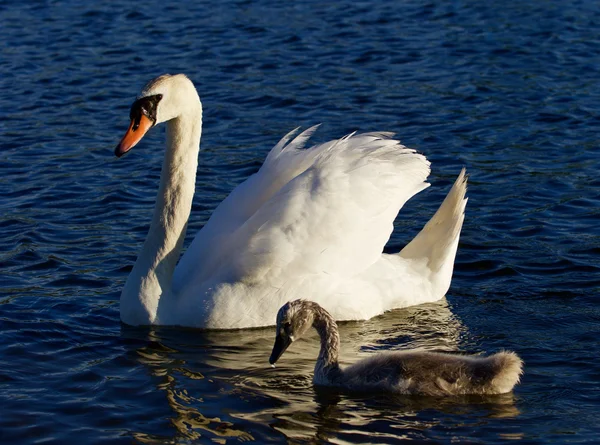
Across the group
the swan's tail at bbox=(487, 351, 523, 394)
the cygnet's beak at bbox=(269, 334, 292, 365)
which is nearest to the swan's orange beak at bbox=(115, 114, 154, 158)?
the cygnet's beak at bbox=(269, 334, 292, 365)

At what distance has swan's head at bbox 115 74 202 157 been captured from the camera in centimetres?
914

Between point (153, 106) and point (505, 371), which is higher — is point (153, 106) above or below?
above

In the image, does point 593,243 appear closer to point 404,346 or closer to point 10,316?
point 404,346

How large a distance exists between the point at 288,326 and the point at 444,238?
230 centimetres

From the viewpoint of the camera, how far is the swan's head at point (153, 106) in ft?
30.0

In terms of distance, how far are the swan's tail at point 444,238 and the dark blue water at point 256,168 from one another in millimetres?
260

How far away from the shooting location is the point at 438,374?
800cm

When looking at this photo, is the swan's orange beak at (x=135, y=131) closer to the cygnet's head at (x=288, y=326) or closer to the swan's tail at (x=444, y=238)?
the cygnet's head at (x=288, y=326)

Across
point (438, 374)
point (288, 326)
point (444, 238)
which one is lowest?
point (438, 374)

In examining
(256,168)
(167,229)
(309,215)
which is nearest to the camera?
(309,215)

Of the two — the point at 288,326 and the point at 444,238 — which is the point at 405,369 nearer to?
the point at 288,326

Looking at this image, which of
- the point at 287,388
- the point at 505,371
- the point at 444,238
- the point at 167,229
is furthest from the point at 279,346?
the point at 444,238

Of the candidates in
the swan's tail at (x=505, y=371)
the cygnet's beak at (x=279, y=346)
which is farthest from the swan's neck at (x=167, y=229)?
the swan's tail at (x=505, y=371)

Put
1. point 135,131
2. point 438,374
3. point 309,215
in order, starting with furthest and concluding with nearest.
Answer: point 309,215 → point 135,131 → point 438,374
